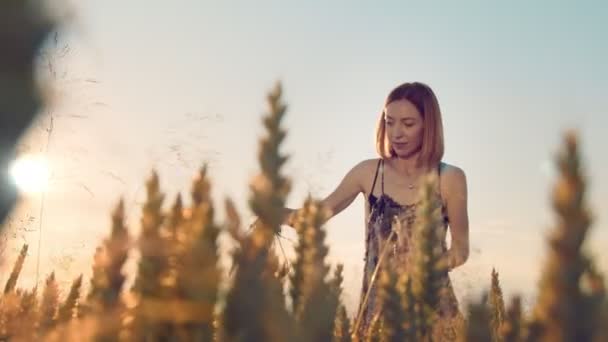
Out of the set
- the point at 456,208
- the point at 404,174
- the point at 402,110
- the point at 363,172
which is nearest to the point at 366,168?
the point at 363,172

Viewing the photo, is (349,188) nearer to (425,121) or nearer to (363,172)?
(363,172)

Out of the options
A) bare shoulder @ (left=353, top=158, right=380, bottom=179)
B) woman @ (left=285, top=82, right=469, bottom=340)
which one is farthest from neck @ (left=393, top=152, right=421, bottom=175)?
bare shoulder @ (left=353, top=158, right=380, bottom=179)

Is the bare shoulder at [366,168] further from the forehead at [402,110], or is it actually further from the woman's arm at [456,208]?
the woman's arm at [456,208]

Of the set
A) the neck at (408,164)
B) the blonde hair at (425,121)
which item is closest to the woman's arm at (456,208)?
the blonde hair at (425,121)

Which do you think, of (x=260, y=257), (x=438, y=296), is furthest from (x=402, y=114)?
(x=260, y=257)

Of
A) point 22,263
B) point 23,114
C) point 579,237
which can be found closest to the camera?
point 579,237

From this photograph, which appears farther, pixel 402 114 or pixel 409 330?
pixel 402 114

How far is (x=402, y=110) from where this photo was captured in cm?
710

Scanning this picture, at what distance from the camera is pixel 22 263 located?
1.92m

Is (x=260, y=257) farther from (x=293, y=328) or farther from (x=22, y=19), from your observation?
(x=22, y=19)

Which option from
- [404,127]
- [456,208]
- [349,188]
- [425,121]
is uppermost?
[425,121]

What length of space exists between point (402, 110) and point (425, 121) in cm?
24

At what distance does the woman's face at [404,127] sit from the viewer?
6.89 m

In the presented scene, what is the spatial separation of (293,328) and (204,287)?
0.51 feet
